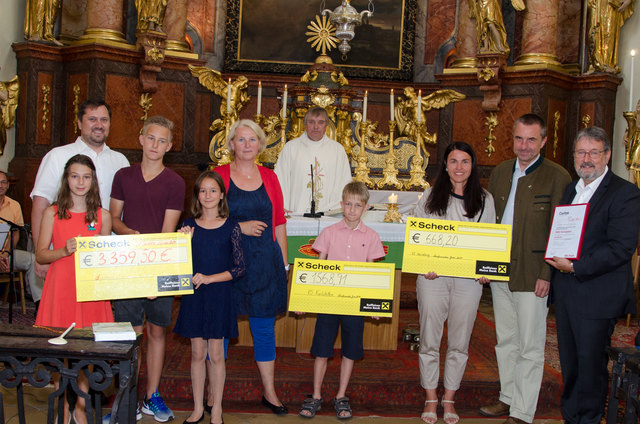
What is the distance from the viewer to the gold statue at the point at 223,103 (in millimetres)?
6787

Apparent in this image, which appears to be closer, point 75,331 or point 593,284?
point 75,331

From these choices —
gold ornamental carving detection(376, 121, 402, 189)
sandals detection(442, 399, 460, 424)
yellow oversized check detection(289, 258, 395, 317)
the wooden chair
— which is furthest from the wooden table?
gold ornamental carving detection(376, 121, 402, 189)

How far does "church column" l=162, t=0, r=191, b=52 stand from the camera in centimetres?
910

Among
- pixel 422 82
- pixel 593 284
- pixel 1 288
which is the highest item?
pixel 422 82

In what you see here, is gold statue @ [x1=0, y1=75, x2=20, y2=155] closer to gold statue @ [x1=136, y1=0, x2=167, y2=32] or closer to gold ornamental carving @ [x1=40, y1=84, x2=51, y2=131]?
gold ornamental carving @ [x1=40, y1=84, x2=51, y2=131]

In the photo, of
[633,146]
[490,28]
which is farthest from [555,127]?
[490,28]

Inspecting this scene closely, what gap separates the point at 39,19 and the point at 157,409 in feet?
20.2

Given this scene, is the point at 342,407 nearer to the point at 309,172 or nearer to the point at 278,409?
the point at 278,409

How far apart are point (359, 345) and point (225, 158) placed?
3.27 m

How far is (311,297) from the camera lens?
13.6 feet

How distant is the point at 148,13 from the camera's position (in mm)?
8242


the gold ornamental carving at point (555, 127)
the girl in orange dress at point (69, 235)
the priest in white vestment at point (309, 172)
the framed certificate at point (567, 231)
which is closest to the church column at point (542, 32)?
the gold ornamental carving at point (555, 127)

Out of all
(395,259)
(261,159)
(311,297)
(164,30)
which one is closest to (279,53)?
(164,30)

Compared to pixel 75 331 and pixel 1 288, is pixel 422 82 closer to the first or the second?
pixel 1 288
